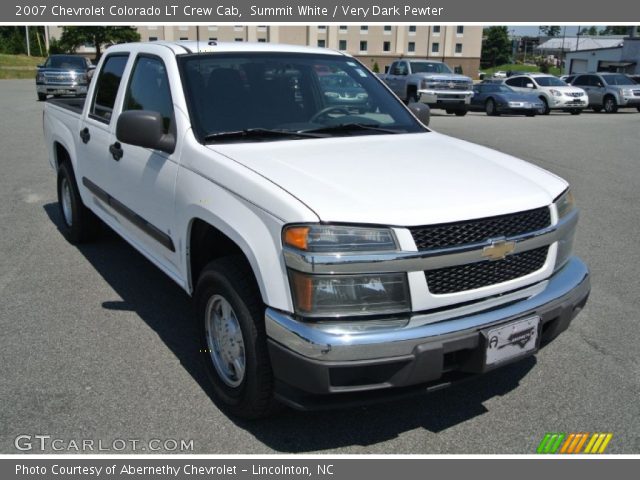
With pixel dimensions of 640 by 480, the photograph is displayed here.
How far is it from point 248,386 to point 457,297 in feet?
3.58

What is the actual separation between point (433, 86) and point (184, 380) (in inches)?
784

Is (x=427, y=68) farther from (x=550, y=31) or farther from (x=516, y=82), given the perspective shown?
(x=550, y=31)

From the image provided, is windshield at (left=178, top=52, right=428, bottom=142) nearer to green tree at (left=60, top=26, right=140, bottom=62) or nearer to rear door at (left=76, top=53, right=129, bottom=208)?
rear door at (left=76, top=53, right=129, bottom=208)

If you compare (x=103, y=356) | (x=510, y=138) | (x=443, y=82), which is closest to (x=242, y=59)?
(x=103, y=356)

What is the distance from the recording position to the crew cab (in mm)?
21891

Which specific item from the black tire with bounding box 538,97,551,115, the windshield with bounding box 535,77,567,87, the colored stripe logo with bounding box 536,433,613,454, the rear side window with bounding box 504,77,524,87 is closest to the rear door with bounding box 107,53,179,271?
the colored stripe logo with bounding box 536,433,613,454

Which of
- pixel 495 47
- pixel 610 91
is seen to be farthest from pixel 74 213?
pixel 495 47

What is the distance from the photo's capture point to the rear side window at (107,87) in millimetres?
4770

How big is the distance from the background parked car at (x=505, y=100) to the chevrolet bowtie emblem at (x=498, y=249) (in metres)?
21.2

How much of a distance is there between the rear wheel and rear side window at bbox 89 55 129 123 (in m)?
20.3

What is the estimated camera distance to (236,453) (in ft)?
9.84

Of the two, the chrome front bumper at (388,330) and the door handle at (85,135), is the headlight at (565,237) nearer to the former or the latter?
the chrome front bumper at (388,330)

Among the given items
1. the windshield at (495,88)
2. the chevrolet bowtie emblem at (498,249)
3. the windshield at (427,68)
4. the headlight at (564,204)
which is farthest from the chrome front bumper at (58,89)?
the chevrolet bowtie emblem at (498,249)

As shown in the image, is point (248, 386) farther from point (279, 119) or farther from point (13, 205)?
point (13, 205)
